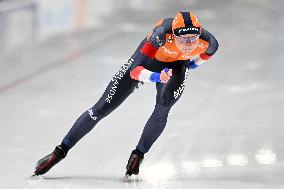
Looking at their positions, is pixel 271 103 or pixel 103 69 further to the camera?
pixel 103 69

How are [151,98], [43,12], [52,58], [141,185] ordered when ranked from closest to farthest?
[141,185] < [151,98] < [52,58] < [43,12]

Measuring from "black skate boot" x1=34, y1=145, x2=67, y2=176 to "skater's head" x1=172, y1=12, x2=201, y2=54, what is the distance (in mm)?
1044

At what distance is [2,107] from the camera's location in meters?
5.91

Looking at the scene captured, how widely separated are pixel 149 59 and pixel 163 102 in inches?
12.5

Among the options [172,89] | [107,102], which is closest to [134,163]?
[107,102]

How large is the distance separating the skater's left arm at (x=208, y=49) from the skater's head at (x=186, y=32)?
Answer: 0.26m

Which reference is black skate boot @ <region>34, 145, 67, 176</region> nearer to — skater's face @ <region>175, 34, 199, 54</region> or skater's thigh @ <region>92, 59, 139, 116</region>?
skater's thigh @ <region>92, 59, 139, 116</region>

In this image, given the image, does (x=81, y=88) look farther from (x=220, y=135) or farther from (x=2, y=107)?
(x=220, y=135)

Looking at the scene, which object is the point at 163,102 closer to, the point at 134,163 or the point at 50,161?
the point at 134,163

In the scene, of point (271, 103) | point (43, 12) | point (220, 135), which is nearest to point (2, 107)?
point (220, 135)

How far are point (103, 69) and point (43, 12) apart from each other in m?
3.04

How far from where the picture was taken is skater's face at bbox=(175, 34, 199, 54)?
408 cm

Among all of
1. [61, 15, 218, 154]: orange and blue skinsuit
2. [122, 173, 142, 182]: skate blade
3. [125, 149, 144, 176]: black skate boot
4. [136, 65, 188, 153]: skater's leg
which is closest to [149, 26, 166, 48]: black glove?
[61, 15, 218, 154]: orange and blue skinsuit

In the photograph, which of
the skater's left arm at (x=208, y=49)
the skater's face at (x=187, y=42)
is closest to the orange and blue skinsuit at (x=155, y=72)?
the skater's left arm at (x=208, y=49)
